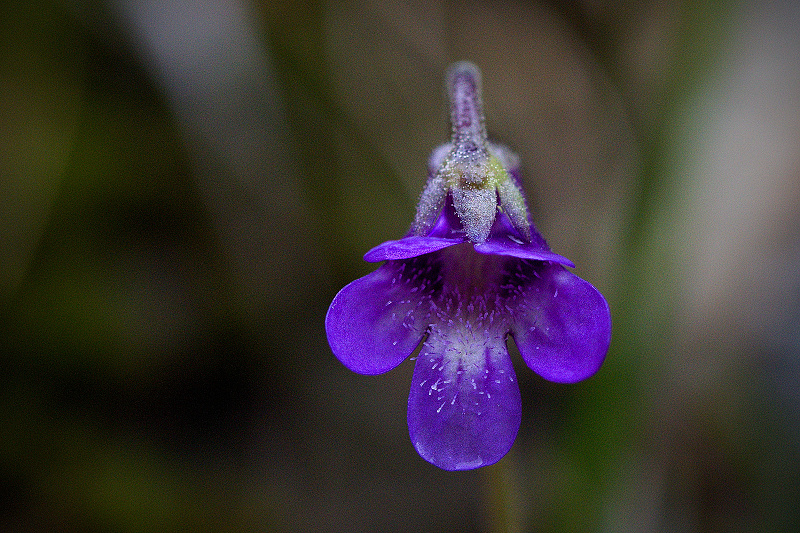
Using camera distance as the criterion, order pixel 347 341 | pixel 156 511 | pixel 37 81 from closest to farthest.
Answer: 1. pixel 347 341
2. pixel 156 511
3. pixel 37 81

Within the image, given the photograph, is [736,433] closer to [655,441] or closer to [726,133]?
[655,441]

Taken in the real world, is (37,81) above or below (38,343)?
above

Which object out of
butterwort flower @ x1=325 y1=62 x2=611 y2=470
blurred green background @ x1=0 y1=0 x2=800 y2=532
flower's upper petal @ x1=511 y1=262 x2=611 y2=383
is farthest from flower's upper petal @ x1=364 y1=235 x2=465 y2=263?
blurred green background @ x1=0 y1=0 x2=800 y2=532

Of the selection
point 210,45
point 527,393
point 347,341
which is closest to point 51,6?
point 210,45

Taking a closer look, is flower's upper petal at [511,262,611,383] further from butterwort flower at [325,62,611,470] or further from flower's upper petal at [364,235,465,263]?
flower's upper petal at [364,235,465,263]

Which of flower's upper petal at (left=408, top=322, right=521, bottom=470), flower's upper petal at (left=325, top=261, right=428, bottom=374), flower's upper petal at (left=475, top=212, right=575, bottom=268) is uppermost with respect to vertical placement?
flower's upper petal at (left=475, top=212, right=575, bottom=268)

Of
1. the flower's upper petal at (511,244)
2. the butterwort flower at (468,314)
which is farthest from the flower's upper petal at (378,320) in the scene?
the flower's upper petal at (511,244)

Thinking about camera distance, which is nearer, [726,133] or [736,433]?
[736,433]
